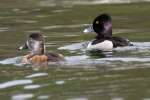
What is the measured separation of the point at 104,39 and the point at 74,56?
106 inches

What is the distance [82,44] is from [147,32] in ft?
8.90

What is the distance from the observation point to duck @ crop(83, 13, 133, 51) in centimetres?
1703

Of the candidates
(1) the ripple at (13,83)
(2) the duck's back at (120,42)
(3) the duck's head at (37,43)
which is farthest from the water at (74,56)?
(3) the duck's head at (37,43)

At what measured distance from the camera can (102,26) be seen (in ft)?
60.5

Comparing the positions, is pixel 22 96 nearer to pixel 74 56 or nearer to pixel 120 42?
pixel 74 56

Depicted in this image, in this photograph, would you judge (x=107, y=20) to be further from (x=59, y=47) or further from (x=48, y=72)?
(x=48, y=72)

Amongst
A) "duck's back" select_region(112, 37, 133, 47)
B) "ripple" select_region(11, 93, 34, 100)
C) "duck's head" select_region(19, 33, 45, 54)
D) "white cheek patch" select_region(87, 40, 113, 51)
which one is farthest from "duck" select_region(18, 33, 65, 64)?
"ripple" select_region(11, 93, 34, 100)

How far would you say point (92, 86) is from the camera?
1148 centimetres

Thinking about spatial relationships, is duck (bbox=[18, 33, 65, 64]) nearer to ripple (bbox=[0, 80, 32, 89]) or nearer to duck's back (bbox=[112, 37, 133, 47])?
ripple (bbox=[0, 80, 32, 89])

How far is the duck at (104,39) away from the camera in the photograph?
17.0 meters

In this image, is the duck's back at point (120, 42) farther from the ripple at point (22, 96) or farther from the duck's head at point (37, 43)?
the ripple at point (22, 96)

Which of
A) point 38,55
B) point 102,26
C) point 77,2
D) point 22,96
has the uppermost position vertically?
point 22,96

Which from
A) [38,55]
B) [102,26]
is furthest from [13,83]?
[102,26]

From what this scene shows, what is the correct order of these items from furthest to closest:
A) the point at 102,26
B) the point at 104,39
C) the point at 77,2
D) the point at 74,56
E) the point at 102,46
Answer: the point at 77,2, the point at 102,26, the point at 104,39, the point at 102,46, the point at 74,56
